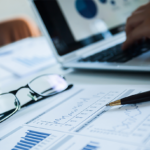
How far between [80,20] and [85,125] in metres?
0.48

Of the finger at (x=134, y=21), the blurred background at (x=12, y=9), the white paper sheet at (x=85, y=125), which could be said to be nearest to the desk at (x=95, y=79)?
the white paper sheet at (x=85, y=125)

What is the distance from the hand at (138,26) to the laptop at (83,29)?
0.10 feet

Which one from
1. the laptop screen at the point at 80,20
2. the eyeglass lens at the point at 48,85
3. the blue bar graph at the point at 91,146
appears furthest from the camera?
the laptop screen at the point at 80,20

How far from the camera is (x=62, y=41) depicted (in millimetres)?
635

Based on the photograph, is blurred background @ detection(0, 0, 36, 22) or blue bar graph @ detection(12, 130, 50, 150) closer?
blue bar graph @ detection(12, 130, 50, 150)

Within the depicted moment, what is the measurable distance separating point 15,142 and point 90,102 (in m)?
0.15

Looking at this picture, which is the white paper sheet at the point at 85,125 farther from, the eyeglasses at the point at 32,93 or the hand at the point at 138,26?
the hand at the point at 138,26

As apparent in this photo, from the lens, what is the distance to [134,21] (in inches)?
20.8

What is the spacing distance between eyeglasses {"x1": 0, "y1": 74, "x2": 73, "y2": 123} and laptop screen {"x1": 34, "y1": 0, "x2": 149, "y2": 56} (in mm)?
126

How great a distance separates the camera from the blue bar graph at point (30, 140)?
0.28 metres

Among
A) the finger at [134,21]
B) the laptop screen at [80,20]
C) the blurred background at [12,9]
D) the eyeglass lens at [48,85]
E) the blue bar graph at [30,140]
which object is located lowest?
the blue bar graph at [30,140]


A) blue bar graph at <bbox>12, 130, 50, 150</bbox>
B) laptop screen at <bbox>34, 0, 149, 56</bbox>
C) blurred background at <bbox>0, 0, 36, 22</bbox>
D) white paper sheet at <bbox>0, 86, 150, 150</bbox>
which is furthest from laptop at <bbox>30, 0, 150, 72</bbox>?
blurred background at <bbox>0, 0, 36, 22</bbox>

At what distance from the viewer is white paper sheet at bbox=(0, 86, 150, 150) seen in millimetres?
244

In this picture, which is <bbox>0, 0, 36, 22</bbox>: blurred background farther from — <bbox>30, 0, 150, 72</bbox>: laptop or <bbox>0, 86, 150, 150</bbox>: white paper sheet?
<bbox>0, 86, 150, 150</bbox>: white paper sheet
